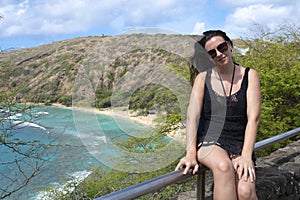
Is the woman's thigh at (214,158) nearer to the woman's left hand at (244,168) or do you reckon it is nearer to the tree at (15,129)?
the woman's left hand at (244,168)

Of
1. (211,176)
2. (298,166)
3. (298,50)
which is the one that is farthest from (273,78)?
(211,176)

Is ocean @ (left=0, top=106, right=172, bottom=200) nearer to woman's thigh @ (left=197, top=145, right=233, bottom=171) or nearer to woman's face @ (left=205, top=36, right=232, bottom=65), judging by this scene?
woman's thigh @ (left=197, top=145, right=233, bottom=171)

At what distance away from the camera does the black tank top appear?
6.09ft

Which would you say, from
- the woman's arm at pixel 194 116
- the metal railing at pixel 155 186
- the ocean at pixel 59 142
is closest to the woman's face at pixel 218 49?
the woman's arm at pixel 194 116

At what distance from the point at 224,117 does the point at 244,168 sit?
29cm

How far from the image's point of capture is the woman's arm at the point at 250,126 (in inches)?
68.1

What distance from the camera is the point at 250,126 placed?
6.00ft

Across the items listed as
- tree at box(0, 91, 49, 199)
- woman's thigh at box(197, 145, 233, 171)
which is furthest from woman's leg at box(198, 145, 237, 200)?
tree at box(0, 91, 49, 199)

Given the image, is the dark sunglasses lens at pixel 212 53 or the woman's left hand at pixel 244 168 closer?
the woman's left hand at pixel 244 168

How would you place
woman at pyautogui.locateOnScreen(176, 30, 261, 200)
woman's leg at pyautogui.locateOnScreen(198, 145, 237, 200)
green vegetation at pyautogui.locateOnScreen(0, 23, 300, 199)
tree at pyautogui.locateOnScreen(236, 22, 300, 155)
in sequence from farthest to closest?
tree at pyautogui.locateOnScreen(236, 22, 300, 155) < green vegetation at pyautogui.locateOnScreen(0, 23, 300, 199) < woman at pyautogui.locateOnScreen(176, 30, 261, 200) < woman's leg at pyautogui.locateOnScreen(198, 145, 237, 200)

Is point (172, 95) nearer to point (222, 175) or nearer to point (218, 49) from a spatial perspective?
point (218, 49)

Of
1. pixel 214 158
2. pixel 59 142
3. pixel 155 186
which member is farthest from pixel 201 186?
pixel 59 142

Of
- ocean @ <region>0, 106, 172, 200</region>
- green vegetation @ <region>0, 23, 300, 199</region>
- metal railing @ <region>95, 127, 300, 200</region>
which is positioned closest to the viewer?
metal railing @ <region>95, 127, 300, 200</region>

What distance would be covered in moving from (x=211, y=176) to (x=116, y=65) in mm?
1079
